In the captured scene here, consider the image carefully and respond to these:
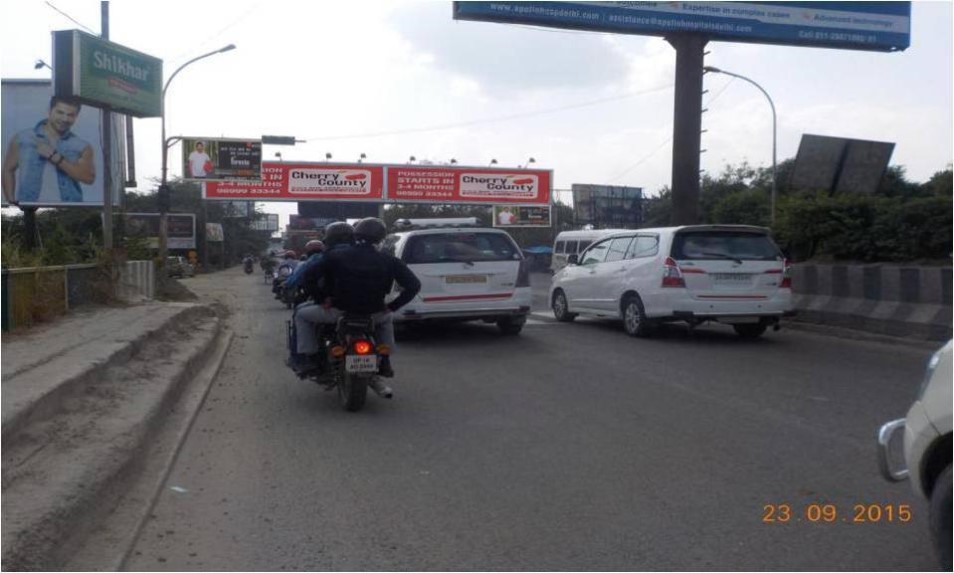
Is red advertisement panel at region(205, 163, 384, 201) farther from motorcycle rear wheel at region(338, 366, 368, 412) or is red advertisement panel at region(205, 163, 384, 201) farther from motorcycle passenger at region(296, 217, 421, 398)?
motorcycle rear wheel at region(338, 366, 368, 412)

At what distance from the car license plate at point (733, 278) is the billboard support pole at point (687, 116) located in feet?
28.3

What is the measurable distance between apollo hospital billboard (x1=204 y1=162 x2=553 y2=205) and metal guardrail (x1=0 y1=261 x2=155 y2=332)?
30.2 meters

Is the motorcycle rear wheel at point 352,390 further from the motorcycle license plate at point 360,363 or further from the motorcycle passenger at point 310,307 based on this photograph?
the motorcycle passenger at point 310,307

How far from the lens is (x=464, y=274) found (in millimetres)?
13867

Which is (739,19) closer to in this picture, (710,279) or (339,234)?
(710,279)

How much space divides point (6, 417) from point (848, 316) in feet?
39.3

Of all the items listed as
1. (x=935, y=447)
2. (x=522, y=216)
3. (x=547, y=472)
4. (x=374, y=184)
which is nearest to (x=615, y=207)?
(x=522, y=216)

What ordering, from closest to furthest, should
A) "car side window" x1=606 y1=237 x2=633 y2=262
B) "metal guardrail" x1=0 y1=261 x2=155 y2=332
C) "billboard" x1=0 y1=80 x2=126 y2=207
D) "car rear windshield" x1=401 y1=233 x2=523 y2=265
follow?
"metal guardrail" x1=0 y1=261 x2=155 y2=332 < "car rear windshield" x1=401 y1=233 x2=523 y2=265 < "car side window" x1=606 y1=237 x2=633 y2=262 < "billboard" x1=0 y1=80 x2=126 y2=207

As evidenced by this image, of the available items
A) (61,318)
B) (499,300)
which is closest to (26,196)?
(61,318)

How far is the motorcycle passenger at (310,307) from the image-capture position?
29.4ft

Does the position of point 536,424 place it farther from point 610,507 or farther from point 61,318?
point 61,318

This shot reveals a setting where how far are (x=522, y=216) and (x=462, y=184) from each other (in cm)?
523

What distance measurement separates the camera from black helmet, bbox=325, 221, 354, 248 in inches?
365

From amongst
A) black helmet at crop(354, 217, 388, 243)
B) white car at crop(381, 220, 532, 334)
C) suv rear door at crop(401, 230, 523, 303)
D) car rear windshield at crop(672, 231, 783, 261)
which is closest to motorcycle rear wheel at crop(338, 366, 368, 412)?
black helmet at crop(354, 217, 388, 243)
